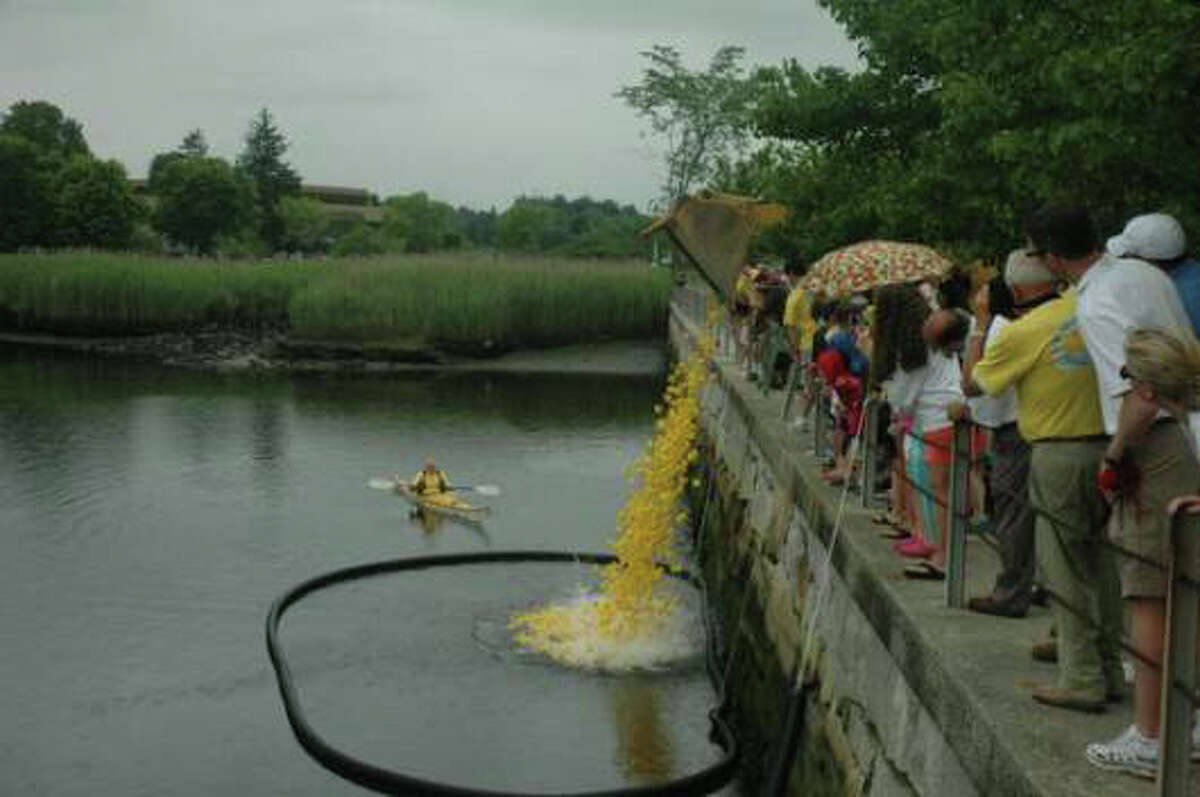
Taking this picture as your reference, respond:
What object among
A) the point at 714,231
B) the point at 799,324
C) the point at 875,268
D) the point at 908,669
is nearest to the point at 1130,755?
the point at 908,669

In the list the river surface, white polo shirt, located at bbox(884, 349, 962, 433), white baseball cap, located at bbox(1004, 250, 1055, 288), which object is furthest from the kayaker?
white baseball cap, located at bbox(1004, 250, 1055, 288)

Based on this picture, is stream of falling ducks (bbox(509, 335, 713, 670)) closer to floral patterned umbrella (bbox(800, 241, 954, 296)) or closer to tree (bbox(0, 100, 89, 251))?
floral patterned umbrella (bbox(800, 241, 954, 296))

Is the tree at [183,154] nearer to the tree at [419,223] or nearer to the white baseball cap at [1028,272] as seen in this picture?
the tree at [419,223]

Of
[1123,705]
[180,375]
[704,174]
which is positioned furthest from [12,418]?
[704,174]

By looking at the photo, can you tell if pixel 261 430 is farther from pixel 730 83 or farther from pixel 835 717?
pixel 730 83

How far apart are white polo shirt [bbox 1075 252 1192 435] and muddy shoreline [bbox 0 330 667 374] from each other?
37.0 meters

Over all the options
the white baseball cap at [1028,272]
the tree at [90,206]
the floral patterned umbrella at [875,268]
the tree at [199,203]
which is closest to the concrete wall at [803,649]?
the floral patterned umbrella at [875,268]

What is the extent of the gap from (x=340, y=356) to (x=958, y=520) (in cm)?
3883

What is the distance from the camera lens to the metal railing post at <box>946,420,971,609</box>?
5918 millimetres

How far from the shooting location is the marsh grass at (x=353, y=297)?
4438cm

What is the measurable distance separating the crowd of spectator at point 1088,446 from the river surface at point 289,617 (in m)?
4.51

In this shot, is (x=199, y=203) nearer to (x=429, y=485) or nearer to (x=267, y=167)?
(x=267, y=167)

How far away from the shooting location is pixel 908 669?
217 inches

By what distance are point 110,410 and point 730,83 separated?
39.7m
